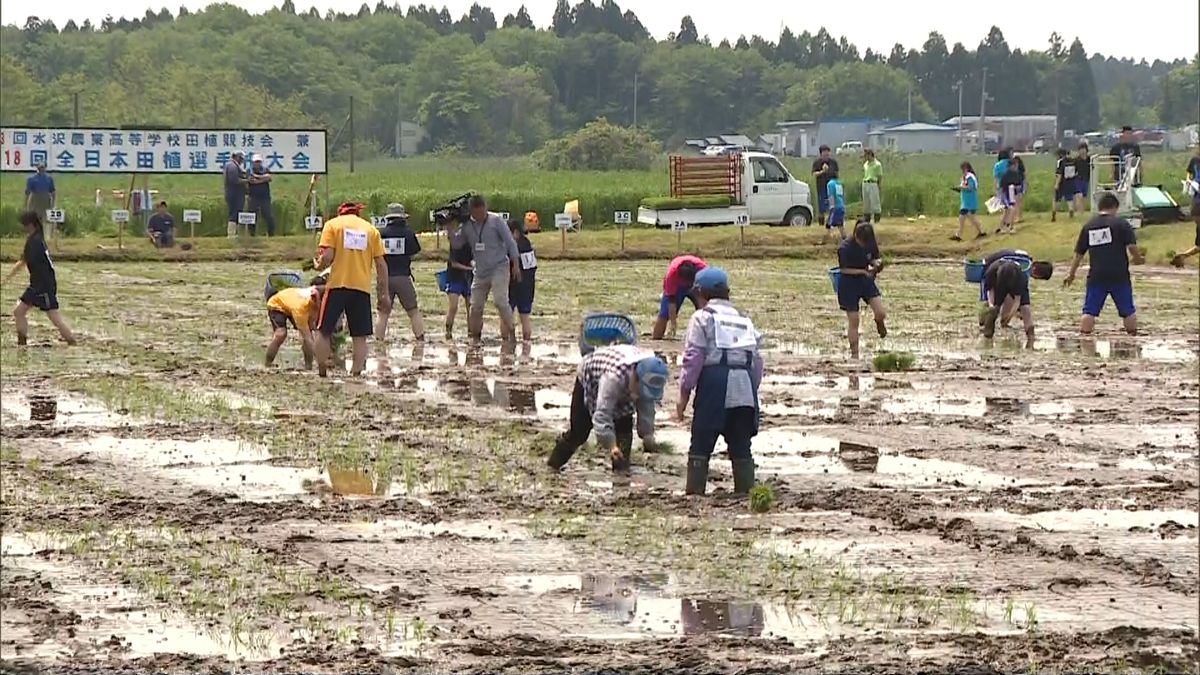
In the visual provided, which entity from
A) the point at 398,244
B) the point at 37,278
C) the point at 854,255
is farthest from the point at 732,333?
the point at 37,278

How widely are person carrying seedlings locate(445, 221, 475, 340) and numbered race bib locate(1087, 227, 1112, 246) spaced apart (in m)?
6.62

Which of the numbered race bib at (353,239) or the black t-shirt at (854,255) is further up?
the numbered race bib at (353,239)

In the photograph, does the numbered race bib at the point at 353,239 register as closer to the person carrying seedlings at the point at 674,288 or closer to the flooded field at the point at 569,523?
the flooded field at the point at 569,523

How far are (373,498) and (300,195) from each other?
36172mm

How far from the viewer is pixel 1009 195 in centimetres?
3944

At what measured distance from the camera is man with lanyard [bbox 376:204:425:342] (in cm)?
2197

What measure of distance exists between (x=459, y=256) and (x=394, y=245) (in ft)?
2.85

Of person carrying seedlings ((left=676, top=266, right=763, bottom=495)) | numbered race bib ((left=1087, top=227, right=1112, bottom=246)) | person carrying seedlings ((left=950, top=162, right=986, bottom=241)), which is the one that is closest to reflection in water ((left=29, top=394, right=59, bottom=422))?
person carrying seedlings ((left=676, top=266, right=763, bottom=495))

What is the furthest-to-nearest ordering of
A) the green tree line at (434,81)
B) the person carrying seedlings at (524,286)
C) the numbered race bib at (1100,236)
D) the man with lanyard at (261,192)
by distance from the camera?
1. the green tree line at (434,81)
2. the man with lanyard at (261,192)
3. the person carrying seedlings at (524,286)
4. the numbered race bib at (1100,236)

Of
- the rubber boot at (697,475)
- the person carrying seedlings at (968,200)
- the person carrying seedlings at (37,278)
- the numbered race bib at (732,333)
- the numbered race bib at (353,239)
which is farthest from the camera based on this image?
the person carrying seedlings at (968,200)

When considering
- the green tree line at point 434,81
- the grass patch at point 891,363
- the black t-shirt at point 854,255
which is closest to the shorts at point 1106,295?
the black t-shirt at point 854,255

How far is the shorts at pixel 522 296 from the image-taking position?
74.2 ft

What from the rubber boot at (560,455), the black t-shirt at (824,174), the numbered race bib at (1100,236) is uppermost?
the black t-shirt at (824,174)

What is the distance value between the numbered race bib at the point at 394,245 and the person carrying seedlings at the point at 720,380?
32.9 feet
